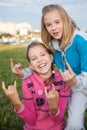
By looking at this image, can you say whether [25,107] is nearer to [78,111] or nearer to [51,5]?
[78,111]

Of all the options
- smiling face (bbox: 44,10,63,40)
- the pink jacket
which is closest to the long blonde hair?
smiling face (bbox: 44,10,63,40)

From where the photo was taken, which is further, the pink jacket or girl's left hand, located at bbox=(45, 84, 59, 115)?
the pink jacket

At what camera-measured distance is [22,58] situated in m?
10.5

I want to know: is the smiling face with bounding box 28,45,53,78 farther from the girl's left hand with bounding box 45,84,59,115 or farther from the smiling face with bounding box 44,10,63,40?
the girl's left hand with bounding box 45,84,59,115

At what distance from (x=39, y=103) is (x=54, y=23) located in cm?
81

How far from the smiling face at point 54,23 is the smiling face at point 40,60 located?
0.19m

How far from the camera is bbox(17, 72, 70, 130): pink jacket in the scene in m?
3.95

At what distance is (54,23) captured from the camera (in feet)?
13.4

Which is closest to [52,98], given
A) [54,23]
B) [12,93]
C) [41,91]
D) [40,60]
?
[12,93]

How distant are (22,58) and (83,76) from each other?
6.70 metres

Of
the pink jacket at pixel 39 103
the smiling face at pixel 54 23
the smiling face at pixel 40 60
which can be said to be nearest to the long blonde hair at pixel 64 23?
the smiling face at pixel 54 23

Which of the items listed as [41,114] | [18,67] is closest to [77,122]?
[41,114]

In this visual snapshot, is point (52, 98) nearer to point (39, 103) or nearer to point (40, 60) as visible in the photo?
point (39, 103)

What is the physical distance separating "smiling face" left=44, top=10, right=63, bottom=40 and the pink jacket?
1.51 ft
